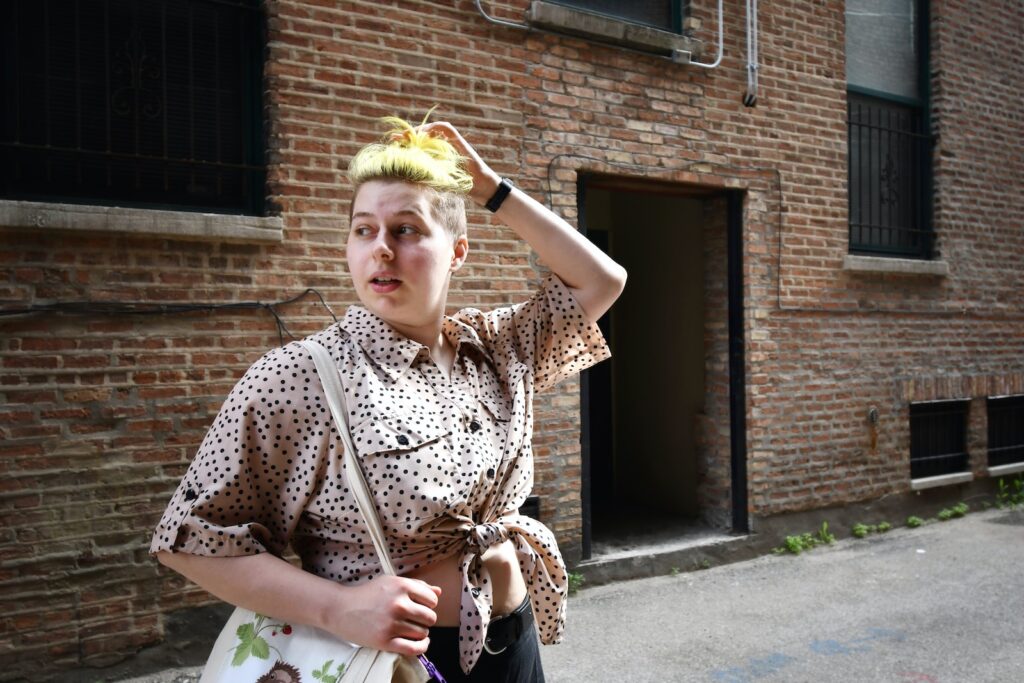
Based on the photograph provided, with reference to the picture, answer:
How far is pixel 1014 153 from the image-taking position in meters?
8.81

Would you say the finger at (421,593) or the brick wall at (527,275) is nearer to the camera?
the finger at (421,593)

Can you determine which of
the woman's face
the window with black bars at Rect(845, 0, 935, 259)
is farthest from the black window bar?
the woman's face

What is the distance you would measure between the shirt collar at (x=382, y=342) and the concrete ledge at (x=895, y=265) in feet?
21.0

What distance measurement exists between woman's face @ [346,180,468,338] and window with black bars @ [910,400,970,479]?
746 cm

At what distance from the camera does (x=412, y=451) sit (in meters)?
1.69

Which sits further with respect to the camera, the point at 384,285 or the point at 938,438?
the point at 938,438

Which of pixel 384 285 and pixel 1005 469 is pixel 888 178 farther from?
pixel 384 285

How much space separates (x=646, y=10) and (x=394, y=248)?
5504mm

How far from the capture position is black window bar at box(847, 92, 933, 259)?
786cm

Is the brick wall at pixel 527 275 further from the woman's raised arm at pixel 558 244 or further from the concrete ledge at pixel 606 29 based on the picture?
the woman's raised arm at pixel 558 244

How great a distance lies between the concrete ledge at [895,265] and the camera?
741 cm

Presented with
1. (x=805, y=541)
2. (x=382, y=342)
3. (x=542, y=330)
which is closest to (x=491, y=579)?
(x=382, y=342)

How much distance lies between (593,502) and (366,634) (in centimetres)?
730

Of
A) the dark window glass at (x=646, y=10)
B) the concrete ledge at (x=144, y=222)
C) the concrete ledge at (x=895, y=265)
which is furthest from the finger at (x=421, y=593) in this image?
the concrete ledge at (x=895, y=265)
